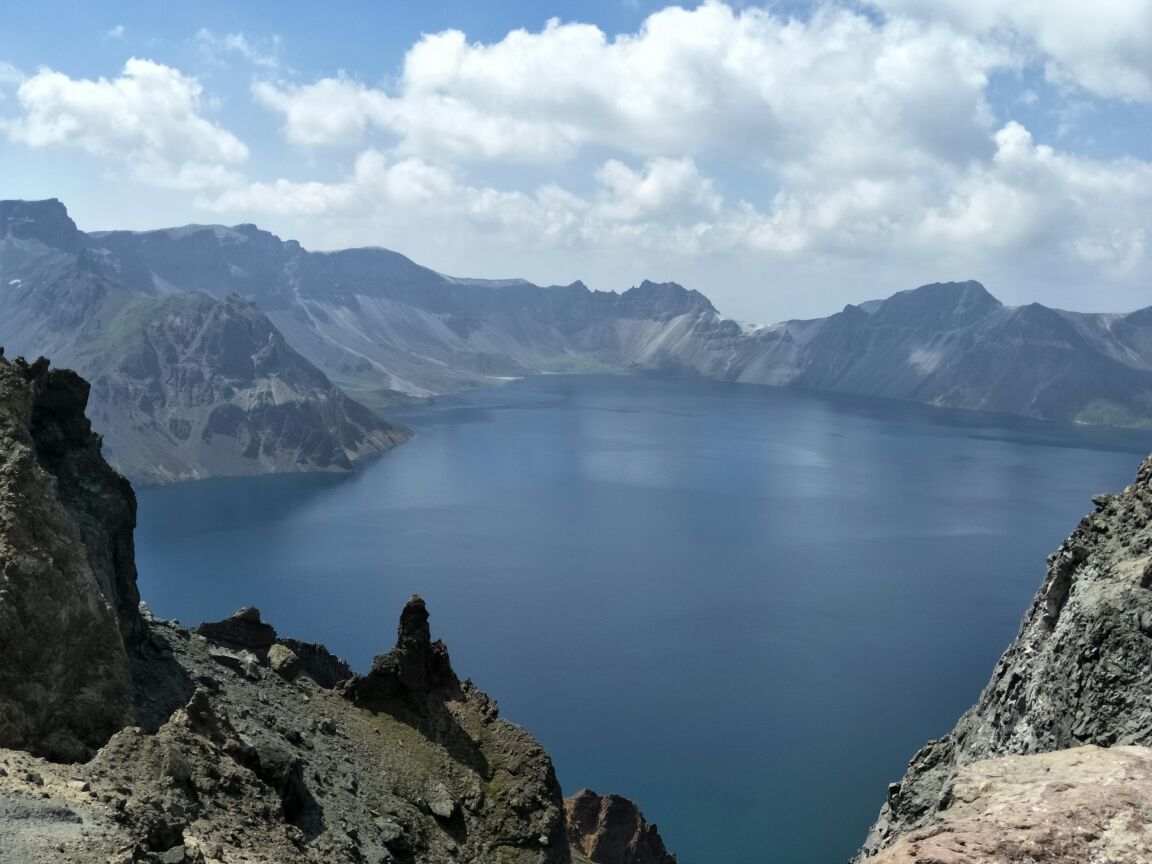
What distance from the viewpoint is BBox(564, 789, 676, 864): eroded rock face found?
212ft

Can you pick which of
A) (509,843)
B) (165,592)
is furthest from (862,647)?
(165,592)

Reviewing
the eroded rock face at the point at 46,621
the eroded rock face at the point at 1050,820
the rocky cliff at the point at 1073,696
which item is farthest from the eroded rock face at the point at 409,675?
the eroded rock face at the point at 1050,820

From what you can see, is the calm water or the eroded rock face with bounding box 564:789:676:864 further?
the calm water

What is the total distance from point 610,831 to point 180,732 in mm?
42009

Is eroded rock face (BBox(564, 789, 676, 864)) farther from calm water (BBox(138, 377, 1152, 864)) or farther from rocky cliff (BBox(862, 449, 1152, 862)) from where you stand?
rocky cliff (BBox(862, 449, 1152, 862))

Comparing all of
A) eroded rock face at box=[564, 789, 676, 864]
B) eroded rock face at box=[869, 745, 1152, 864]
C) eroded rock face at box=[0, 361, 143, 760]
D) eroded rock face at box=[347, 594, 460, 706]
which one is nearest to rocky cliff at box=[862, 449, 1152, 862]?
eroded rock face at box=[869, 745, 1152, 864]

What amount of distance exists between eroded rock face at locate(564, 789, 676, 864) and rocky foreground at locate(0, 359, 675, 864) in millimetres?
10369

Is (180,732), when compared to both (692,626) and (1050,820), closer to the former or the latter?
(1050,820)

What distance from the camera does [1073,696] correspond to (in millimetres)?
32094

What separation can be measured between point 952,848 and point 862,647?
10746 centimetres

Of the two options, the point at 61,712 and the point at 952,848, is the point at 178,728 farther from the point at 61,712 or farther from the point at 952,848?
the point at 952,848

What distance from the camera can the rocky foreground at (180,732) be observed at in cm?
2564

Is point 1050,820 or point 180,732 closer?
point 1050,820

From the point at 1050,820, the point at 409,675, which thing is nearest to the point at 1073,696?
the point at 1050,820
